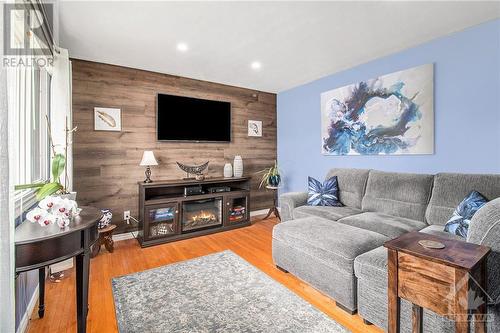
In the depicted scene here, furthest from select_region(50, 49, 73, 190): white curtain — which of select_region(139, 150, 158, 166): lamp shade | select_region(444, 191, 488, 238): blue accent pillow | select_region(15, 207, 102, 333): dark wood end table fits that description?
select_region(444, 191, 488, 238): blue accent pillow

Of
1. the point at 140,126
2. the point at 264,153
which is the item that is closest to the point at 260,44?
the point at 140,126

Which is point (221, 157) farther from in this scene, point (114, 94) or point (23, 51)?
point (23, 51)

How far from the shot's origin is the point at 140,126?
3.43 m

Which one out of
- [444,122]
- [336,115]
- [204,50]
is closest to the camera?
[444,122]

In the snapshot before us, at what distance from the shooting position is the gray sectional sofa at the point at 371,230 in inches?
52.2

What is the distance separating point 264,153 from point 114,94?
2642 millimetres

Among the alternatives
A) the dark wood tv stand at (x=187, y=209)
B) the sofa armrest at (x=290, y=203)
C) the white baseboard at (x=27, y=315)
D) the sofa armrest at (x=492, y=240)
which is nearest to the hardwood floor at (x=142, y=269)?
the white baseboard at (x=27, y=315)

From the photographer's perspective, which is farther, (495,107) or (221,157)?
(221,157)

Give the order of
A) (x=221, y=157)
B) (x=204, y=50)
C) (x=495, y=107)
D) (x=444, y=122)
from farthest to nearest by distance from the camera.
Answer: (x=221, y=157)
(x=204, y=50)
(x=444, y=122)
(x=495, y=107)

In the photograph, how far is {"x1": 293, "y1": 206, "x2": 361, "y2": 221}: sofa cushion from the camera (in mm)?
2763

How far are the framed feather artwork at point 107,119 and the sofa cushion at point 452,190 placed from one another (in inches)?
149

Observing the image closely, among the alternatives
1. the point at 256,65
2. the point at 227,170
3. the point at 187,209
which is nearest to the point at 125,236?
the point at 187,209

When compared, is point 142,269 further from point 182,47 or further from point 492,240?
point 492,240

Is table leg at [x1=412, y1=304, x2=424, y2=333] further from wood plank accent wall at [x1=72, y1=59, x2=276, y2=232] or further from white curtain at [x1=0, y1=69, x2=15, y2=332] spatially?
wood plank accent wall at [x1=72, y1=59, x2=276, y2=232]
